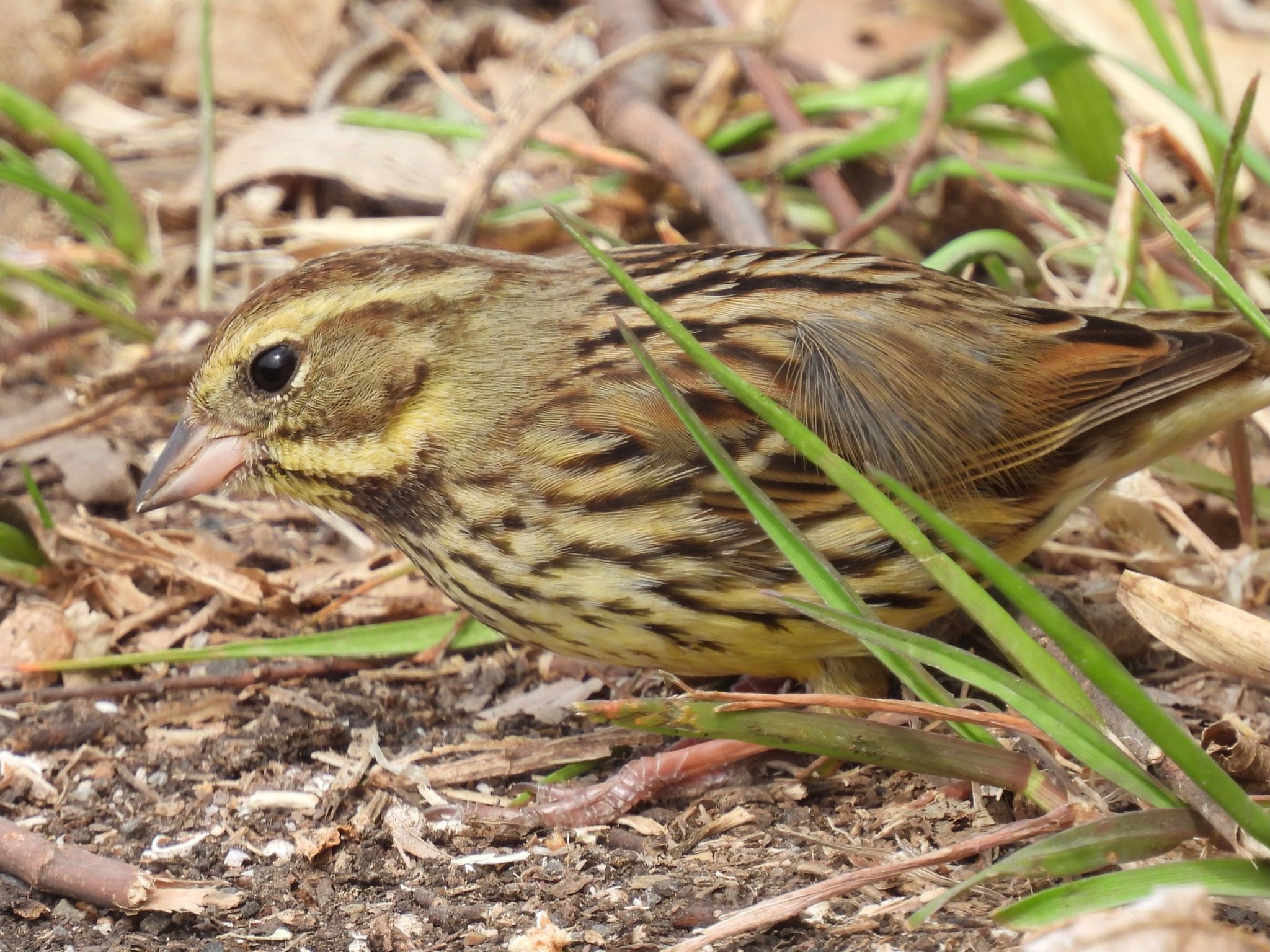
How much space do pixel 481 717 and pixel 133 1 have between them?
4371 millimetres

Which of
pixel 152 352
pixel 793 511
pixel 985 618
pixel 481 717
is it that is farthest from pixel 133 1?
pixel 985 618

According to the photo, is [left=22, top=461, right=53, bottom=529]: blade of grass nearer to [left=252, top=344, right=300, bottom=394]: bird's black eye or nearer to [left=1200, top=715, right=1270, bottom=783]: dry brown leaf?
[left=252, top=344, right=300, bottom=394]: bird's black eye

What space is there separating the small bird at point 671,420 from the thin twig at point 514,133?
1379mm

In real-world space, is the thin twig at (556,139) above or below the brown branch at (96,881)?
above

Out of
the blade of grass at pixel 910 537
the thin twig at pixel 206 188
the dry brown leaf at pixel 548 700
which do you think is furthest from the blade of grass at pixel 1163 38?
the thin twig at pixel 206 188

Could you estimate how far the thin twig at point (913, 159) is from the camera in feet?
15.9

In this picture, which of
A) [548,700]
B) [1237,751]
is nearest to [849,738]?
[1237,751]

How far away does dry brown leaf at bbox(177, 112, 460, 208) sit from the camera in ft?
18.9

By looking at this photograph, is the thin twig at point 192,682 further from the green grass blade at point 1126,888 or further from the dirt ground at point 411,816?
the green grass blade at point 1126,888

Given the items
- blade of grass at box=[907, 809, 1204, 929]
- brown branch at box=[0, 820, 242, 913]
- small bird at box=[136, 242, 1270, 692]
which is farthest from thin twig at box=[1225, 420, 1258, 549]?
brown branch at box=[0, 820, 242, 913]

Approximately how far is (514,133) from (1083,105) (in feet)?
6.59

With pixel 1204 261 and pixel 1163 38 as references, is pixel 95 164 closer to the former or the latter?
pixel 1163 38

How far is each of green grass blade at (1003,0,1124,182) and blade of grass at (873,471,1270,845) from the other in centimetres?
327

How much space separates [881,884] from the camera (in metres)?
2.79
